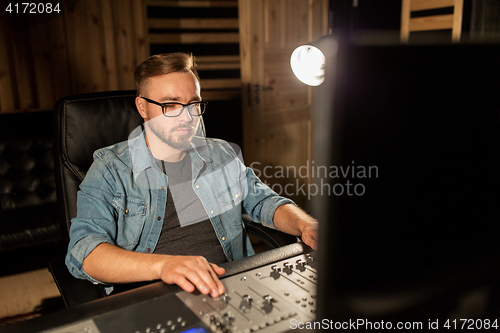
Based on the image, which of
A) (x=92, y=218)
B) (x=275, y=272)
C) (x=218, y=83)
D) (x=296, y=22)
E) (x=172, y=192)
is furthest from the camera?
(x=218, y=83)

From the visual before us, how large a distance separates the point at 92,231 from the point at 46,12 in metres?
0.86

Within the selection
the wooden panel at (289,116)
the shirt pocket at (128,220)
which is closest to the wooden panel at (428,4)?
the wooden panel at (289,116)

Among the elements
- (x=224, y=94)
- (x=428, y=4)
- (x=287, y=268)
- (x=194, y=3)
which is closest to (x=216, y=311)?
(x=287, y=268)

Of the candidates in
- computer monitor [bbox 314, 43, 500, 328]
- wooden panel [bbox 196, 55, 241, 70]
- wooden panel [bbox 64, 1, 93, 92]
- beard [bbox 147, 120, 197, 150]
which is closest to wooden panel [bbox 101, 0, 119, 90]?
wooden panel [bbox 64, 1, 93, 92]

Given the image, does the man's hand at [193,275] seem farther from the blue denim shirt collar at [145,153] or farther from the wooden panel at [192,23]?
the wooden panel at [192,23]

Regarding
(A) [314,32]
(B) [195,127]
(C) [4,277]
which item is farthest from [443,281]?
(A) [314,32]

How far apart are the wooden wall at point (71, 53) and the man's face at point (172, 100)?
1.92 metres

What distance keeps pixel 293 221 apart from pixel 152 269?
19.5 inches

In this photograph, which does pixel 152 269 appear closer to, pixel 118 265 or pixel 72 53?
pixel 118 265

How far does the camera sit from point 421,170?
35 cm

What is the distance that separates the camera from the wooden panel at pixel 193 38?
14.9 feet

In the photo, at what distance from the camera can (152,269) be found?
87cm

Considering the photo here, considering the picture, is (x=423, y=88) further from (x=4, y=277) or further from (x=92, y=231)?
(x=4, y=277)

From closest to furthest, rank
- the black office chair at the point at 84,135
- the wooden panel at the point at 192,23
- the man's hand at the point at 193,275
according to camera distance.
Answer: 1. the man's hand at the point at 193,275
2. the black office chair at the point at 84,135
3. the wooden panel at the point at 192,23
